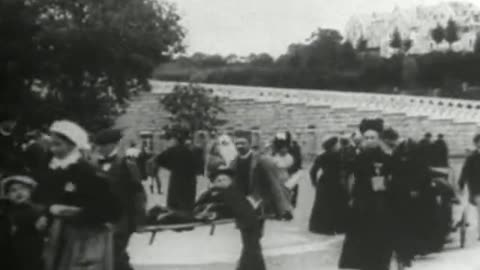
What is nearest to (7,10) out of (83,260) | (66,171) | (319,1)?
(66,171)

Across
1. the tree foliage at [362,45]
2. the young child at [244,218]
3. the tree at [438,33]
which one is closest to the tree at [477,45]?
the tree at [438,33]

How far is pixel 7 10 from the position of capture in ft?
17.1

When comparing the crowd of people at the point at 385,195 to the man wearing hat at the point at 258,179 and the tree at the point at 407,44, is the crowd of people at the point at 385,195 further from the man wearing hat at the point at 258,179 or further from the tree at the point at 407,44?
the tree at the point at 407,44

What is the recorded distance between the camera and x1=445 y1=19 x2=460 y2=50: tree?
788 centimetres

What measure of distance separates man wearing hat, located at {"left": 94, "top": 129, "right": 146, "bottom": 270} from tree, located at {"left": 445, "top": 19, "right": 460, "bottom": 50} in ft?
10.7

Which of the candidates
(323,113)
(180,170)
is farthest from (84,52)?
(323,113)

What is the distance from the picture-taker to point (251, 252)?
5.89 meters

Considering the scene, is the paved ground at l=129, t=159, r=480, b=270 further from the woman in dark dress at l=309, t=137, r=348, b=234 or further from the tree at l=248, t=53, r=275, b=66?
the tree at l=248, t=53, r=275, b=66

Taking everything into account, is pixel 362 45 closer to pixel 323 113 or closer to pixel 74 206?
pixel 323 113

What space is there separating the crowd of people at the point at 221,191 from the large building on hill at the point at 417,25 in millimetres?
804

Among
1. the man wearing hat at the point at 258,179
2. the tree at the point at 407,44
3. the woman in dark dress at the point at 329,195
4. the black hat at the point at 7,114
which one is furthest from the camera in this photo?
the woman in dark dress at the point at 329,195

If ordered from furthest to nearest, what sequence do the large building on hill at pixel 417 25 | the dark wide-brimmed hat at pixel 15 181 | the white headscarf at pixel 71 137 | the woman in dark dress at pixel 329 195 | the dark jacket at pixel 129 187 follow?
the woman in dark dress at pixel 329 195 < the large building on hill at pixel 417 25 < the dark jacket at pixel 129 187 < the dark wide-brimmed hat at pixel 15 181 < the white headscarf at pixel 71 137

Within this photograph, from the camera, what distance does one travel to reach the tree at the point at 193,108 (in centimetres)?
733

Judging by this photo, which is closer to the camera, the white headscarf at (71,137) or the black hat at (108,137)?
the white headscarf at (71,137)
